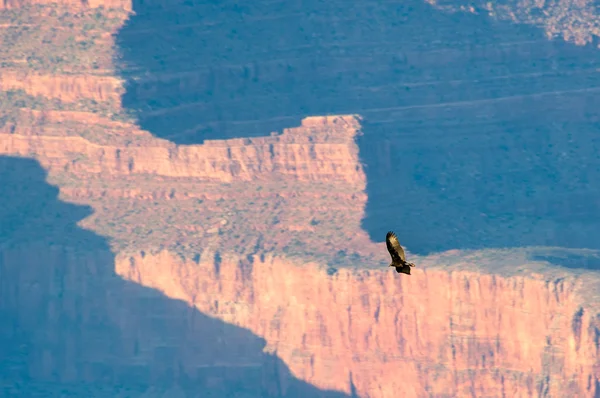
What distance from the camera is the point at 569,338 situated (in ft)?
432

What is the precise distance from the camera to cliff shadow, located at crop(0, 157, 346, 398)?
141 meters

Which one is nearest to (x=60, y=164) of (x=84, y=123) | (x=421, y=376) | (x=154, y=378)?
(x=84, y=123)

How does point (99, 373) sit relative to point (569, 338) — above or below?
below

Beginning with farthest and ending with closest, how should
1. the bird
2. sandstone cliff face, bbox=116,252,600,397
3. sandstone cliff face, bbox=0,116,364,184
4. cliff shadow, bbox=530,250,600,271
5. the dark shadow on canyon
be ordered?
the dark shadow on canyon < sandstone cliff face, bbox=0,116,364,184 < cliff shadow, bbox=530,250,600,271 < sandstone cliff face, bbox=116,252,600,397 < the bird

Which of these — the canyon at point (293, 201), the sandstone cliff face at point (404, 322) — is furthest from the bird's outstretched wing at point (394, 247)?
the canyon at point (293, 201)

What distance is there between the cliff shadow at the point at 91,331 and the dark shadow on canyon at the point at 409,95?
668 cm

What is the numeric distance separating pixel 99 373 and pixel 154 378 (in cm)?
269

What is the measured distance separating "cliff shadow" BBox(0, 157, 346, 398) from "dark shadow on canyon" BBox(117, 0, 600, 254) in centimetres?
668

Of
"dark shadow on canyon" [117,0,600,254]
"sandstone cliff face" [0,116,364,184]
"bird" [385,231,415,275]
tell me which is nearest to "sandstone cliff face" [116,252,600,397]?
"sandstone cliff face" [0,116,364,184]

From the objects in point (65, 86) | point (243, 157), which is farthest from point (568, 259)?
point (65, 86)

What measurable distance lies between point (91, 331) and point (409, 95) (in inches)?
737

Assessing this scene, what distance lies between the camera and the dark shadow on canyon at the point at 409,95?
144 m

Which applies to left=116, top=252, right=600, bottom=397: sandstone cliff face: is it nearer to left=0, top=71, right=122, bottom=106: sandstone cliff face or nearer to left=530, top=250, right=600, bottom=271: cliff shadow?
left=530, top=250, right=600, bottom=271: cliff shadow

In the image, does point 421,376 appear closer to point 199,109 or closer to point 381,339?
point 381,339
